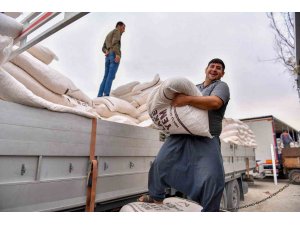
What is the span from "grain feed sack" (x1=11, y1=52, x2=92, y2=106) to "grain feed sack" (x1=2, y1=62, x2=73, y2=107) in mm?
34

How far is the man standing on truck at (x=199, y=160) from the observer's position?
4.78 feet

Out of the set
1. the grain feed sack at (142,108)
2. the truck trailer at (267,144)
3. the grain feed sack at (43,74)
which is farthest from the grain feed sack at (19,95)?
the truck trailer at (267,144)

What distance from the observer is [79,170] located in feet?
4.68

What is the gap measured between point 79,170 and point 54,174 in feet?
0.57

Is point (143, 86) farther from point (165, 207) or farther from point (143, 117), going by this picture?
point (165, 207)

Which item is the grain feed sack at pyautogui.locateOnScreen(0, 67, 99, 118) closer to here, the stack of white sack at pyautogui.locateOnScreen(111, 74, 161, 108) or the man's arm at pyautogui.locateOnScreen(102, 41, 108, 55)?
the stack of white sack at pyautogui.locateOnScreen(111, 74, 161, 108)

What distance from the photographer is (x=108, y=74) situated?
349 cm

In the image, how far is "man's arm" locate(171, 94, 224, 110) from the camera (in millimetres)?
1457

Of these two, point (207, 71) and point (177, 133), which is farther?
point (207, 71)

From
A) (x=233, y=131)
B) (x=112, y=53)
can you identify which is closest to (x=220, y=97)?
(x=112, y=53)

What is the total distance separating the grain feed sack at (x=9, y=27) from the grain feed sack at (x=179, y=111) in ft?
3.28

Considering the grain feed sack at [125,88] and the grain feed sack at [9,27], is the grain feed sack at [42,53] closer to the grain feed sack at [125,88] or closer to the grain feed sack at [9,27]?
Answer: the grain feed sack at [9,27]

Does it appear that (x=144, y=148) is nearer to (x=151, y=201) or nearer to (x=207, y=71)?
(x=151, y=201)

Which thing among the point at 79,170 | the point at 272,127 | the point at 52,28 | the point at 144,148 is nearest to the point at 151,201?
the point at 144,148
